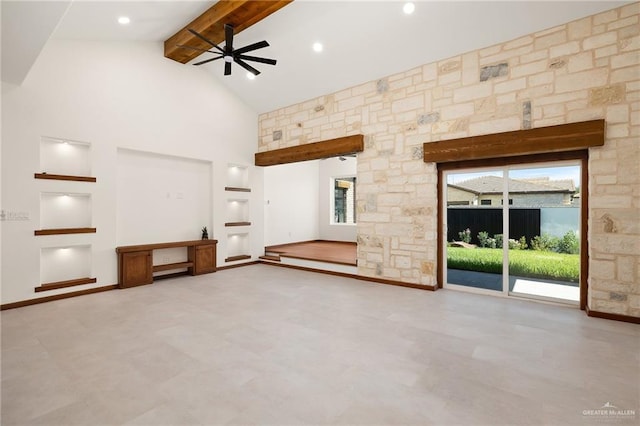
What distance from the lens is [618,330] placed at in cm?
343

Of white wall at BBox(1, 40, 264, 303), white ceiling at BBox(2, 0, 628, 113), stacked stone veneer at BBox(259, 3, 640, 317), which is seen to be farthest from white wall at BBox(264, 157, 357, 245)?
white ceiling at BBox(2, 0, 628, 113)

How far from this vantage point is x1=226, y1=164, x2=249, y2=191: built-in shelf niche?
752cm

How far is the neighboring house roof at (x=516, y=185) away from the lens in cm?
440

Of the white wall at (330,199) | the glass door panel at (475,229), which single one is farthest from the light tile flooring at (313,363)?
the white wall at (330,199)

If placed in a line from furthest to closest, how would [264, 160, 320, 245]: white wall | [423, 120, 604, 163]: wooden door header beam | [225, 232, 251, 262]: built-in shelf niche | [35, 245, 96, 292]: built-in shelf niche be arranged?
[264, 160, 320, 245]: white wall, [225, 232, 251, 262]: built-in shelf niche, [35, 245, 96, 292]: built-in shelf niche, [423, 120, 604, 163]: wooden door header beam

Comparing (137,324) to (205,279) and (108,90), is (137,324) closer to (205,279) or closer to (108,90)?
(205,279)

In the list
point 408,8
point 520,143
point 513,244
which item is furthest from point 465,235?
point 408,8

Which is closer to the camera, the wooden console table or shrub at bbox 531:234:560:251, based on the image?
shrub at bbox 531:234:560:251

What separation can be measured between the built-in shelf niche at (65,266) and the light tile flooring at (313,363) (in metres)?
0.44

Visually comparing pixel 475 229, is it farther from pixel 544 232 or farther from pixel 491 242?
pixel 544 232

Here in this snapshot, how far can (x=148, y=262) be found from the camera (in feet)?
18.4

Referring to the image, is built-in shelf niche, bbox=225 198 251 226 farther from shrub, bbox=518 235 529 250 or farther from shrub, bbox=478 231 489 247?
shrub, bbox=518 235 529 250

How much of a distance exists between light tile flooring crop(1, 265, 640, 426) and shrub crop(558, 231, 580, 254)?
3.09 feet

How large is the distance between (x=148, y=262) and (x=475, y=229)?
599 centimetres
